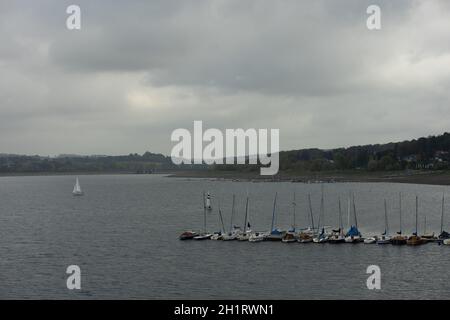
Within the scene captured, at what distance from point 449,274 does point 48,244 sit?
139 feet

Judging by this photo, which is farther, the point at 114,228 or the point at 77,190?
the point at 77,190

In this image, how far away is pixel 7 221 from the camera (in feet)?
301

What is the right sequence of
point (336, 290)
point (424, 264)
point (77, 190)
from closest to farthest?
point (336, 290), point (424, 264), point (77, 190)

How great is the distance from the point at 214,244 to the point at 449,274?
974 inches
